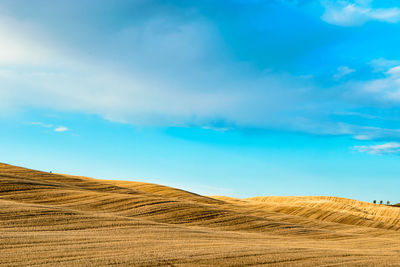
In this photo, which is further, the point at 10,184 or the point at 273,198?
the point at 273,198

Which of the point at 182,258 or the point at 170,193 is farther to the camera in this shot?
the point at 170,193

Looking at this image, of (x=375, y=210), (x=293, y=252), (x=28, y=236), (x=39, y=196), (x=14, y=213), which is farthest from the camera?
(x=375, y=210)

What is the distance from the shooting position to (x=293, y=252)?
13.5m

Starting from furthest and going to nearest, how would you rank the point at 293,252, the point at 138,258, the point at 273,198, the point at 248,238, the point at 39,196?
the point at 273,198
the point at 39,196
the point at 248,238
the point at 293,252
the point at 138,258

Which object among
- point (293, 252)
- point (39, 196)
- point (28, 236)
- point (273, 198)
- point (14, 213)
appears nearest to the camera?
point (28, 236)

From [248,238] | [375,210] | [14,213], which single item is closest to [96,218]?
[14,213]

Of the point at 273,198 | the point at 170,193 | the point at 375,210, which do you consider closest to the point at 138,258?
the point at 170,193

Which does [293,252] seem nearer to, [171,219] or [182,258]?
[182,258]

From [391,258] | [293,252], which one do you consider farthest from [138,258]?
[391,258]

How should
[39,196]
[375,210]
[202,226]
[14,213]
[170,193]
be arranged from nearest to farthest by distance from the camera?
[14,213], [202,226], [39,196], [170,193], [375,210]

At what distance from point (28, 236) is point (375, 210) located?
1884 inches

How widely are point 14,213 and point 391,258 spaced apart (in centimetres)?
1454

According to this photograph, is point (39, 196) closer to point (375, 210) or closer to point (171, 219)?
point (171, 219)

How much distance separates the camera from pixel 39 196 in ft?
74.4
